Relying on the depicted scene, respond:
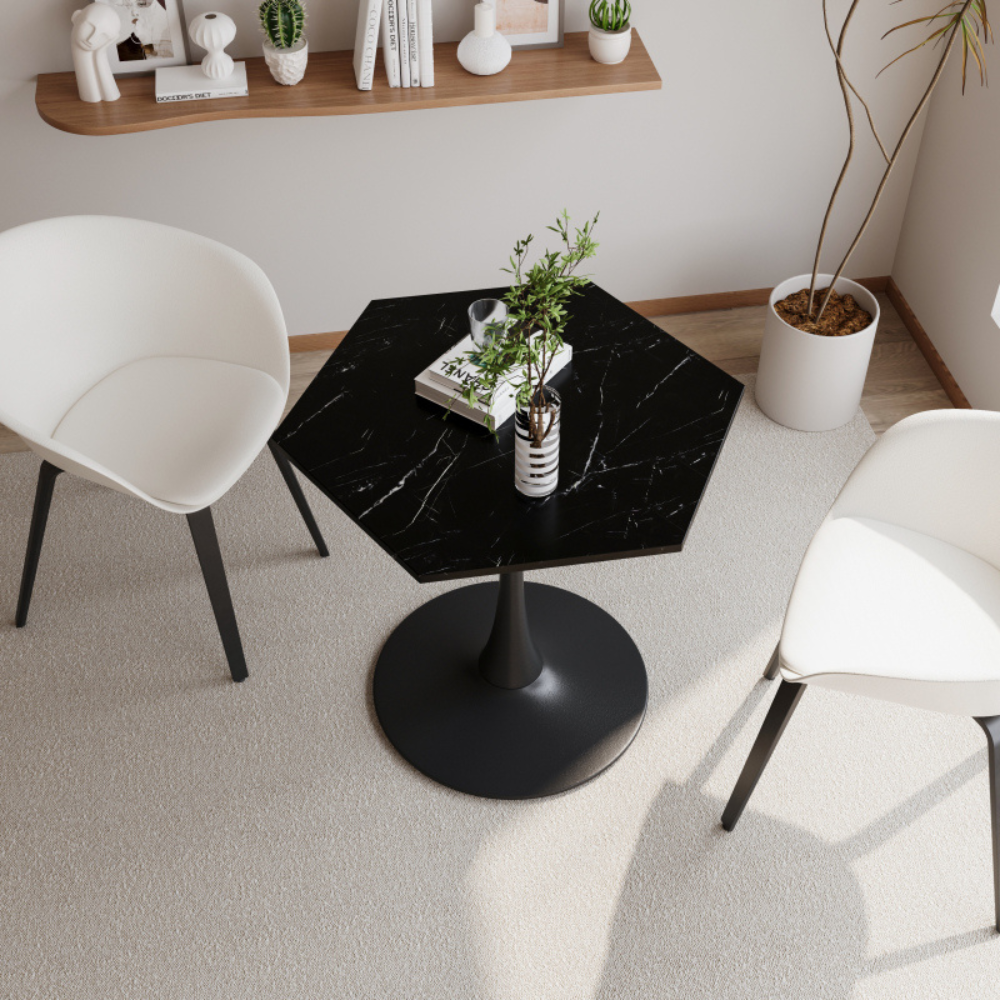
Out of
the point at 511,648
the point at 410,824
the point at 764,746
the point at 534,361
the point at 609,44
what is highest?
the point at 609,44

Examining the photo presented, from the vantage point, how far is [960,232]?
2.80m

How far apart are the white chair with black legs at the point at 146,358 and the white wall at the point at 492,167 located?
0.58 metres

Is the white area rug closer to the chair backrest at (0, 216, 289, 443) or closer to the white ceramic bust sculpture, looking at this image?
the chair backrest at (0, 216, 289, 443)

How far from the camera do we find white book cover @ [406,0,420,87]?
7.67 feet

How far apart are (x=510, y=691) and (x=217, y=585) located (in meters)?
0.64

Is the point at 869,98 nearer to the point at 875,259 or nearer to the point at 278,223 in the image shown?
the point at 875,259

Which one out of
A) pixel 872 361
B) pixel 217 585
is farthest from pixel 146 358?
pixel 872 361

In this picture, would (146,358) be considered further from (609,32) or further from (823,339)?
(823,339)

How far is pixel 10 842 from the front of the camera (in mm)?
2025

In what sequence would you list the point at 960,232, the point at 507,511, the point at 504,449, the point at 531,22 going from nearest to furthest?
the point at 507,511, the point at 504,449, the point at 531,22, the point at 960,232

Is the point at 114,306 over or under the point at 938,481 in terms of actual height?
over

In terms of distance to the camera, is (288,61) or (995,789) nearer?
(995,789)

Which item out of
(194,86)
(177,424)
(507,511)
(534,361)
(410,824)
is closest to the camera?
(534,361)

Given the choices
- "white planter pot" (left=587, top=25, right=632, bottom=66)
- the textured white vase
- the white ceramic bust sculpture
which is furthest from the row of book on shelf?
the white ceramic bust sculpture
